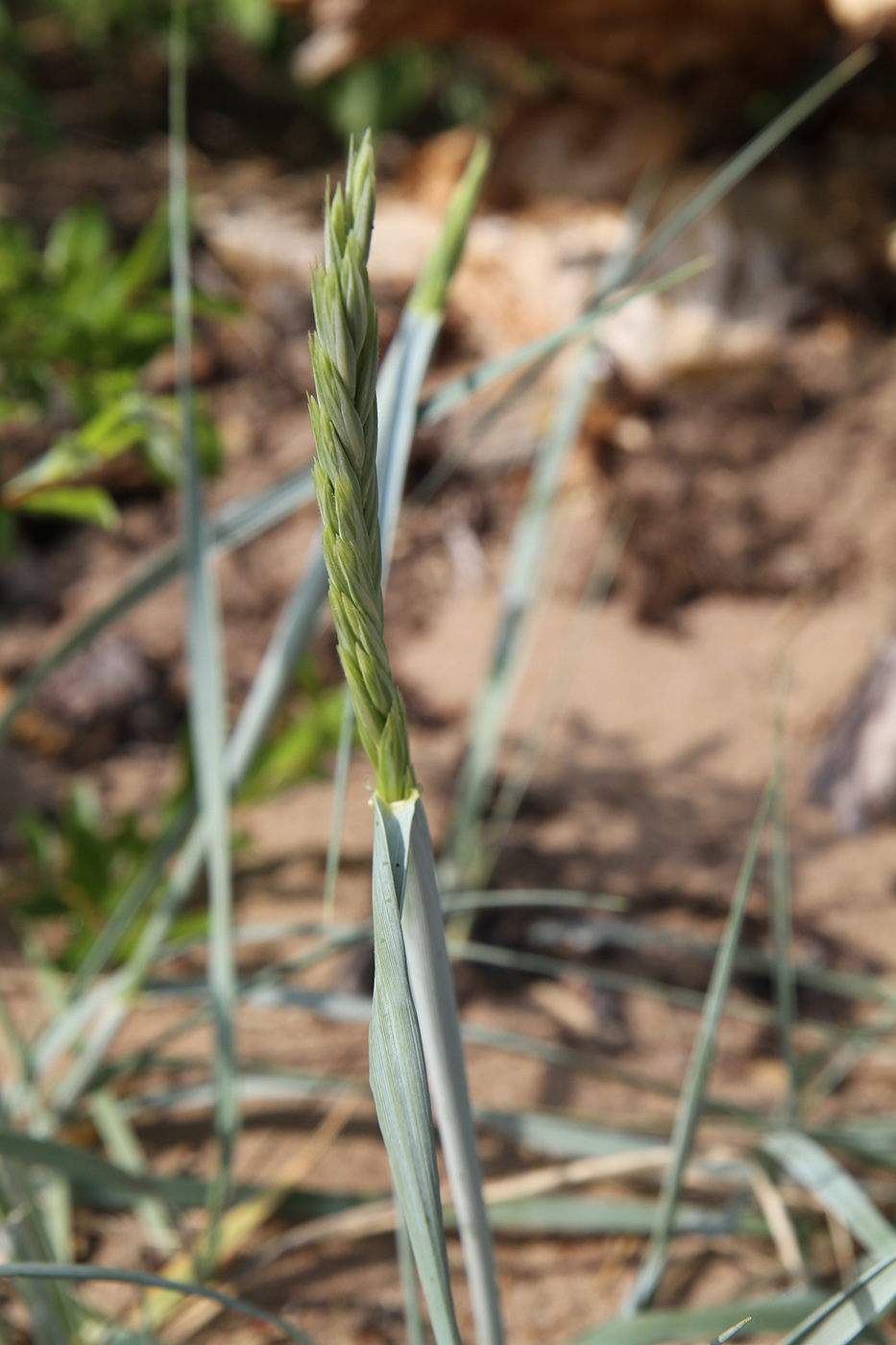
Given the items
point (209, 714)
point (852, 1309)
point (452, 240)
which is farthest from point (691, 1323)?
point (452, 240)

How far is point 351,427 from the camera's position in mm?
265

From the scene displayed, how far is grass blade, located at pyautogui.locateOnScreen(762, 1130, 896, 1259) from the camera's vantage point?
55 centimetres

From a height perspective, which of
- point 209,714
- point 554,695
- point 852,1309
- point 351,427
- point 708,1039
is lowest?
point 852,1309

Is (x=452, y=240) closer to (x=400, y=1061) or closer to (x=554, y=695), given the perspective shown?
(x=400, y=1061)

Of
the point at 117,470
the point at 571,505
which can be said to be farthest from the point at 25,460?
the point at 571,505

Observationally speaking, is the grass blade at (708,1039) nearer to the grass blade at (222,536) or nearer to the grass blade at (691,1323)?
the grass blade at (691,1323)

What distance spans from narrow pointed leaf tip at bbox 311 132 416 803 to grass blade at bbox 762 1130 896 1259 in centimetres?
42

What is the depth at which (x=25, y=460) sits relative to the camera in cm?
190

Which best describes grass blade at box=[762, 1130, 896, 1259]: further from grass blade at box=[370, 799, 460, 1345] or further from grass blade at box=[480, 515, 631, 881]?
grass blade at box=[480, 515, 631, 881]

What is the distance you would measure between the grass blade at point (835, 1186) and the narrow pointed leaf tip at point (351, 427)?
1.38 ft

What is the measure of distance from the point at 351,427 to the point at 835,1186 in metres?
0.53

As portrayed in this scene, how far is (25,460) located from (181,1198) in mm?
1496

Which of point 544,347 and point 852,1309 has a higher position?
point 544,347

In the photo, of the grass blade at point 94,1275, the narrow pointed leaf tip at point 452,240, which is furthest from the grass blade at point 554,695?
the grass blade at point 94,1275
